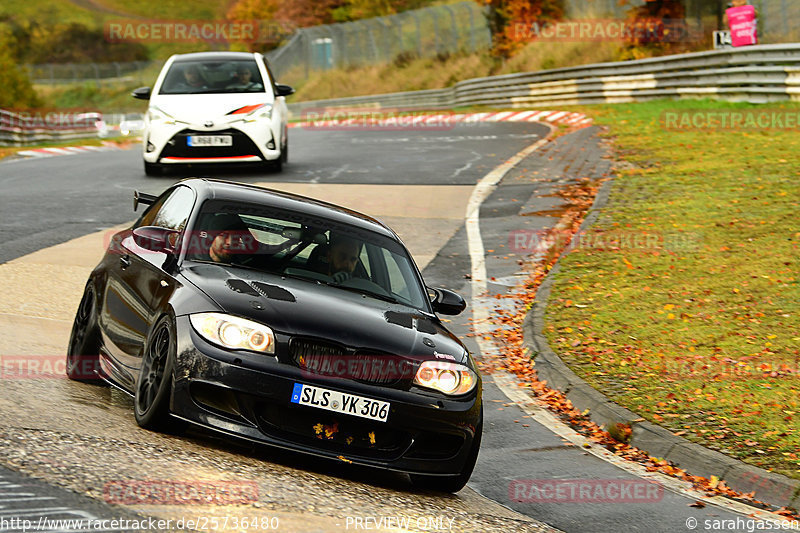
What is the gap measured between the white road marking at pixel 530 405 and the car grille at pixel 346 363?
2257mm

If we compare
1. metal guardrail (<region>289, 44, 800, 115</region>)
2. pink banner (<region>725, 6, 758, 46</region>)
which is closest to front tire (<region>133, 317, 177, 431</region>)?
metal guardrail (<region>289, 44, 800, 115</region>)

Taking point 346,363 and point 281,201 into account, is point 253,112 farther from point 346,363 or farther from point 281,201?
point 346,363

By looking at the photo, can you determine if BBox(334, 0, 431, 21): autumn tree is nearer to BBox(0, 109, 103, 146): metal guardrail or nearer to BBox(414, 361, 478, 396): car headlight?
BBox(0, 109, 103, 146): metal guardrail

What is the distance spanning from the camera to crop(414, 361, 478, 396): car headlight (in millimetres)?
6480

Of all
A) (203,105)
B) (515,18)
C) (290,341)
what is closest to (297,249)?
(290,341)

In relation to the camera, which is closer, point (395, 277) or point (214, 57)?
point (395, 277)

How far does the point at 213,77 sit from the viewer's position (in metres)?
20.2

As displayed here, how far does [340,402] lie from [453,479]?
0.91m

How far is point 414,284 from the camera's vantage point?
7.78m

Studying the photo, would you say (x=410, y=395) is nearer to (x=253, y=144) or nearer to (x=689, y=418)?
(x=689, y=418)

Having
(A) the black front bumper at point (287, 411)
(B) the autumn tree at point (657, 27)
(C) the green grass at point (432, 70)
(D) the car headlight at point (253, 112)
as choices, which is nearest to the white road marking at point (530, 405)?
(A) the black front bumper at point (287, 411)

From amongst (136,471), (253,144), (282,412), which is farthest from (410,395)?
(253,144)

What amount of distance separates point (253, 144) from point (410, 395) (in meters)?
13.8

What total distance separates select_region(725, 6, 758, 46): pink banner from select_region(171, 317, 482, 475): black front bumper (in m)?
26.9
